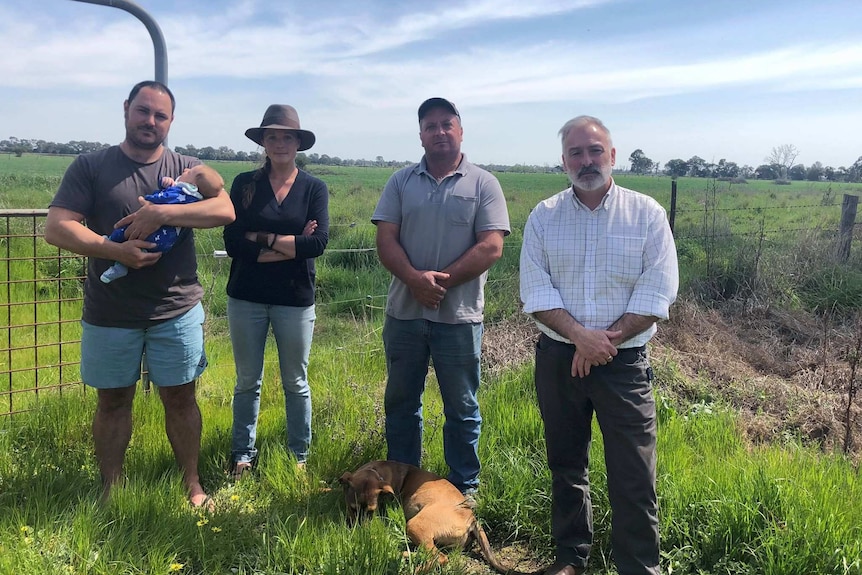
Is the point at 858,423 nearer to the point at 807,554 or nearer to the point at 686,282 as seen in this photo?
the point at 807,554

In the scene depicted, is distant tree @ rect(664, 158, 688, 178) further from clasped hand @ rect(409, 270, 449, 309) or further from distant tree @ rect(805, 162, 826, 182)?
distant tree @ rect(805, 162, 826, 182)

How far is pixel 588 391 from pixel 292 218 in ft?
6.44

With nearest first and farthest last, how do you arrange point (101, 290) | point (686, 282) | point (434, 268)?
point (101, 290)
point (434, 268)
point (686, 282)

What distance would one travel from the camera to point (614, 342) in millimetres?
2621

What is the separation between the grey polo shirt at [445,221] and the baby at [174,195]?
93 centimetres

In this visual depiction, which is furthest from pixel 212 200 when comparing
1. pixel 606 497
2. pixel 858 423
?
pixel 858 423

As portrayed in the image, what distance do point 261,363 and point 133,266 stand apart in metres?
0.98

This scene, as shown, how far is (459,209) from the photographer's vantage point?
3.37 meters

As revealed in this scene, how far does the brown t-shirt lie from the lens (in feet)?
10.0

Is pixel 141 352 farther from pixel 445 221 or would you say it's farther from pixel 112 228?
pixel 445 221

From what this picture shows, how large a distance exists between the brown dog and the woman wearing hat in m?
0.71

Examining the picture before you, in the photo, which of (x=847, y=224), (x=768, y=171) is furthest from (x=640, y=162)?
(x=768, y=171)

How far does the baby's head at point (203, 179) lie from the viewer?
128 inches

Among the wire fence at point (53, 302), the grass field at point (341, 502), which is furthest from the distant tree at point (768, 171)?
the grass field at point (341, 502)
